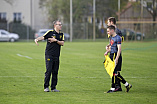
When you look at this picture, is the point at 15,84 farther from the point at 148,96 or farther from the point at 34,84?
the point at 148,96

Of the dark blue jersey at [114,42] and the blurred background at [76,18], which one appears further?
the blurred background at [76,18]

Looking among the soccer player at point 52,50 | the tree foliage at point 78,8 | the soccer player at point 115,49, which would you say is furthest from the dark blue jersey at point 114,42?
the tree foliage at point 78,8

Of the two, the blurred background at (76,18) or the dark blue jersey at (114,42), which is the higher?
the blurred background at (76,18)

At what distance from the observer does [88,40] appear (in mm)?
52062

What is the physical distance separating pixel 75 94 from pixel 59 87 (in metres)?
1.36

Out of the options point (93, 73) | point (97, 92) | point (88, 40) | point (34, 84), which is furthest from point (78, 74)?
point (88, 40)

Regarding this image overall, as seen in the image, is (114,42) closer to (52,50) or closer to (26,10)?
(52,50)

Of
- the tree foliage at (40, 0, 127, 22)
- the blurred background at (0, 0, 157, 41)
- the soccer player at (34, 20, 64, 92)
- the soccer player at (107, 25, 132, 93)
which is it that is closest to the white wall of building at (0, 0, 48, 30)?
the blurred background at (0, 0, 157, 41)

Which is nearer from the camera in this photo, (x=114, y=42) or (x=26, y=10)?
(x=114, y=42)

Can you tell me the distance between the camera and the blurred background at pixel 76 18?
5041 cm

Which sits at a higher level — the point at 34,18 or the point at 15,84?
the point at 34,18

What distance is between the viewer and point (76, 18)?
66.2 metres

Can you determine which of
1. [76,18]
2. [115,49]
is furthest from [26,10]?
[115,49]

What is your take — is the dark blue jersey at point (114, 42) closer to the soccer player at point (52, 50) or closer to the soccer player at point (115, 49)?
the soccer player at point (115, 49)
